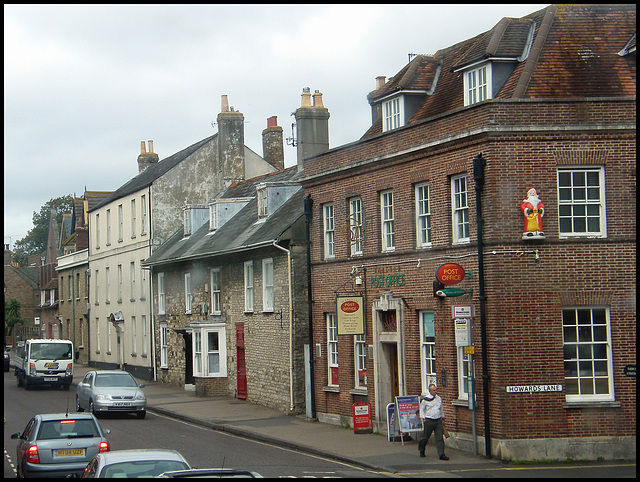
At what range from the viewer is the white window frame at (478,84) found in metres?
22.9

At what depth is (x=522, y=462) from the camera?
1958 centimetres

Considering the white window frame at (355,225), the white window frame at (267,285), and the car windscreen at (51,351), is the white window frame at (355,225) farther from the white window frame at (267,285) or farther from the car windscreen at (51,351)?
the car windscreen at (51,351)

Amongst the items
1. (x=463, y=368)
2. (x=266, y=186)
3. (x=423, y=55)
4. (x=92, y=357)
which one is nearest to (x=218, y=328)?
(x=266, y=186)

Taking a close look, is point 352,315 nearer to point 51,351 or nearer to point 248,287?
point 248,287

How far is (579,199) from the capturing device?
20.7m

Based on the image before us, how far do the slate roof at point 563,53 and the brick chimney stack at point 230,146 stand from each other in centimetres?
2252

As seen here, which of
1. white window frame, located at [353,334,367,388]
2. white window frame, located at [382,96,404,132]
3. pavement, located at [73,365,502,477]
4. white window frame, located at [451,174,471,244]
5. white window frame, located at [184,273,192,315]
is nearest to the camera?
pavement, located at [73,365,502,477]

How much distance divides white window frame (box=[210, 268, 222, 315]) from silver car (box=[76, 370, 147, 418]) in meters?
7.00

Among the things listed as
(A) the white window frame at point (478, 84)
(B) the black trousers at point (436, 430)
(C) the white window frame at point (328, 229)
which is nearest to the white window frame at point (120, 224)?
(C) the white window frame at point (328, 229)

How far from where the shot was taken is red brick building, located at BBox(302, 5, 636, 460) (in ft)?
65.6

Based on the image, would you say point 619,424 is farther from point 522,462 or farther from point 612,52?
point 612,52

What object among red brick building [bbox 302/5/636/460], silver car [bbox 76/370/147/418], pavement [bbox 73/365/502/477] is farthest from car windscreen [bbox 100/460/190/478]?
silver car [bbox 76/370/147/418]

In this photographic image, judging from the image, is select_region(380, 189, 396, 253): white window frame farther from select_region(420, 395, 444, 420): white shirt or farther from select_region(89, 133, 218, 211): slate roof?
select_region(89, 133, 218, 211): slate roof

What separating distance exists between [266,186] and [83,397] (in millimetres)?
10018
